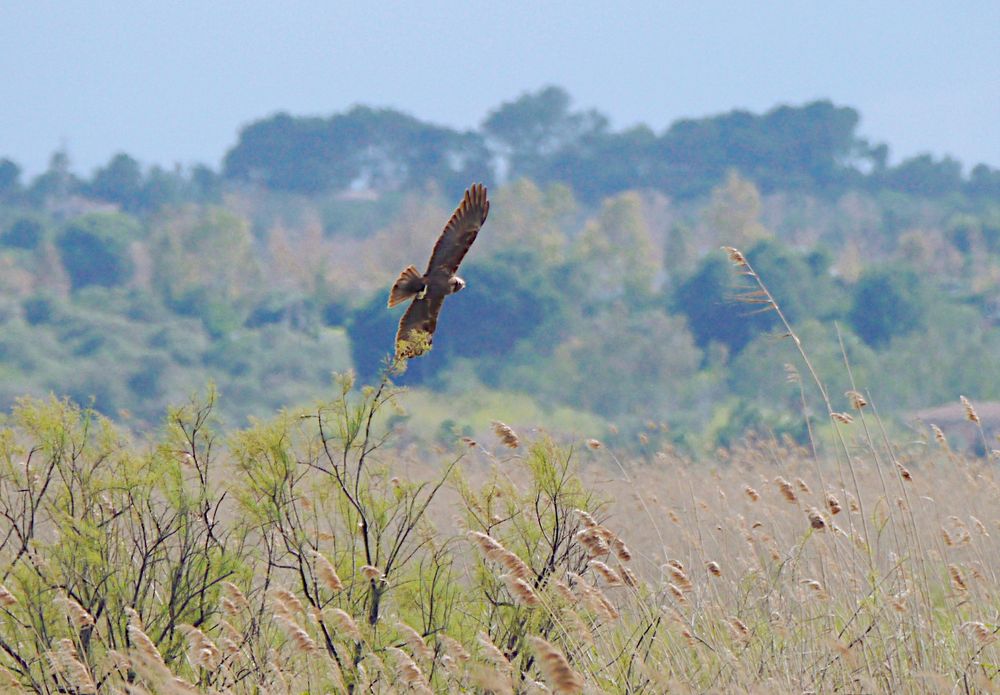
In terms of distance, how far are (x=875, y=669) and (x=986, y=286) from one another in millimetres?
49405

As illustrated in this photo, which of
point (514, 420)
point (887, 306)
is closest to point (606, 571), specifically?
point (514, 420)

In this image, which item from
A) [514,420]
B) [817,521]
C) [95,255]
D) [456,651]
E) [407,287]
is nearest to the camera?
[456,651]

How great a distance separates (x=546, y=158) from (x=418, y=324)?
296 ft

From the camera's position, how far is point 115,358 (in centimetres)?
4316

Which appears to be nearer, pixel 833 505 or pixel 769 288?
pixel 833 505

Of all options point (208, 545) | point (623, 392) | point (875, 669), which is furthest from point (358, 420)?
point (623, 392)

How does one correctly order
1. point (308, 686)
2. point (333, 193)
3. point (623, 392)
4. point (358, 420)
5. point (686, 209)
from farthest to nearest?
point (333, 193), point (686, 209), point (623, 392), point (358, 420), point (308, 686)

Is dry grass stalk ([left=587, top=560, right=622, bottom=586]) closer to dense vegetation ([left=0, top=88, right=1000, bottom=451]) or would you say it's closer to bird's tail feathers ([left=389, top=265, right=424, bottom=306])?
bird's tail feathers ([left=389, top=265, right=424, bottom=306])

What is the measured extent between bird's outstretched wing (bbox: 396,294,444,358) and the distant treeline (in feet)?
271

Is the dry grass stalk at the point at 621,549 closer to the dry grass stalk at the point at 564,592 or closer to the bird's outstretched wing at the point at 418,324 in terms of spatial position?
the dry grass stalk at the point at 564,592

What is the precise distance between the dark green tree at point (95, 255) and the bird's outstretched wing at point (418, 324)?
56.5 m

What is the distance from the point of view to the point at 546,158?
9331 centimetres

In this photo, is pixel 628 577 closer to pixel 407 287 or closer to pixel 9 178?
pixel 407 287

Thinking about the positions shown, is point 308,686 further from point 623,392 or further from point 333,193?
point 333,193
